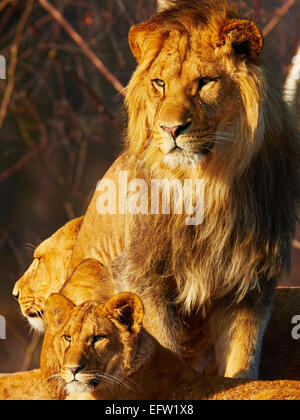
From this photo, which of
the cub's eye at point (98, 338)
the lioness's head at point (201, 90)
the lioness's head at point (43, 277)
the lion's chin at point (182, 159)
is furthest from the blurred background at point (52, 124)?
the cub's eye at point (98, 338)

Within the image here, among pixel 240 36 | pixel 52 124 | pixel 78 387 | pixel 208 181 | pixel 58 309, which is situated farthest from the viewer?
pixel 52 124

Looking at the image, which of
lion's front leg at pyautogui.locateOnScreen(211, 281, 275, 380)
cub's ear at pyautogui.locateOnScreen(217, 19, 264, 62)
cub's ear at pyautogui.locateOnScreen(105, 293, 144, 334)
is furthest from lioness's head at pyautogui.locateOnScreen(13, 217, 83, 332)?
cub's ear at pyautogui.locateOnScreen(217, 19, 264, 62)

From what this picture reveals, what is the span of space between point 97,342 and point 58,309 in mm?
286

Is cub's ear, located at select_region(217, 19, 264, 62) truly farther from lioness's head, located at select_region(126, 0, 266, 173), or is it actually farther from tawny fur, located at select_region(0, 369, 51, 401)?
tawny fur, located at select_region(0, 369, 51, 401)

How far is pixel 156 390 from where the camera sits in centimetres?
372

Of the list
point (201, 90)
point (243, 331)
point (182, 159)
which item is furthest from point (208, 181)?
point (243, 331)

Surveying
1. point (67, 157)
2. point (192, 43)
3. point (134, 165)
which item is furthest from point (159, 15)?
point (67, 157)

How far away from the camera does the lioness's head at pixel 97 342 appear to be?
3.50 m

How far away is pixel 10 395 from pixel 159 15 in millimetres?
1737

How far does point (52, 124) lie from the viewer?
8961 mm

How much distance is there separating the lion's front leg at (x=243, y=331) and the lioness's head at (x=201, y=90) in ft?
2.45

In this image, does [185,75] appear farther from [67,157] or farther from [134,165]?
[67,157]

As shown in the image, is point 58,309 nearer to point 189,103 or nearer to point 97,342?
point 97,342

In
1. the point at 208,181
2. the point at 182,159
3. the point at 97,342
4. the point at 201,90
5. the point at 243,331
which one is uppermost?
the point at 201,90
